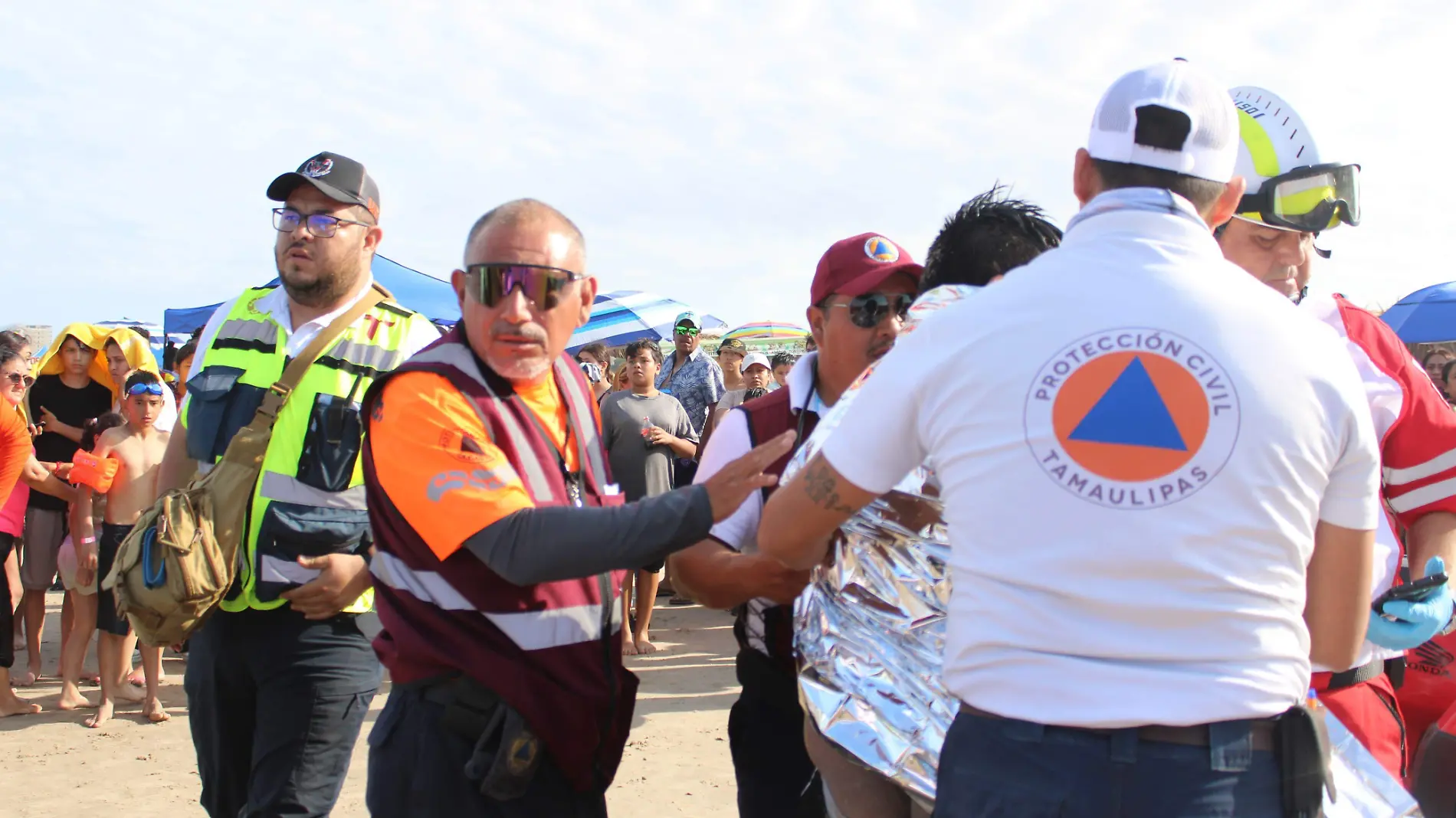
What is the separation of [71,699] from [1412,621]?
7.07m

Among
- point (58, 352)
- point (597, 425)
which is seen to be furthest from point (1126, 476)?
point (58, 352)

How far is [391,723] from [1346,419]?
1.97 metres

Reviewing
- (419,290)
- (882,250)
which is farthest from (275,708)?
(419,290)

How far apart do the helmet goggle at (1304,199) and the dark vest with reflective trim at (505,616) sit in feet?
6.09

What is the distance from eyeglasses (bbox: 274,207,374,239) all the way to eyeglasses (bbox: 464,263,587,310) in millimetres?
1146

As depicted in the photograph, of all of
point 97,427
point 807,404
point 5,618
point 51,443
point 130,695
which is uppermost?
point 807,404

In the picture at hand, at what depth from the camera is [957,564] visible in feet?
5.43

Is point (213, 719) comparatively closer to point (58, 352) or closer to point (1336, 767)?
point (1336, 767)

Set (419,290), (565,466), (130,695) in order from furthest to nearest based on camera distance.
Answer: (419,290) → (130,695) → (565,466)

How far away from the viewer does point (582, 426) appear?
2.59 meters

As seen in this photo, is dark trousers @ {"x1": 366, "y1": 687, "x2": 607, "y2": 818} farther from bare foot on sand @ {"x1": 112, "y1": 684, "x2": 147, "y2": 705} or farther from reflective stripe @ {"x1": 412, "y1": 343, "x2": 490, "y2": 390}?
bare foot on sand @ {"x1": 112, "y1": 684, "x2": 147, "y2": 705}

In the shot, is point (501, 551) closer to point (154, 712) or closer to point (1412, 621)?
point (1412, 621)

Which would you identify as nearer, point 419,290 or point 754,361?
point 754,361

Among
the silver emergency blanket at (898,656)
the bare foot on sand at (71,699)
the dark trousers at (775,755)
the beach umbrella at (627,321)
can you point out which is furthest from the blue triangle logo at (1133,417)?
the beach umbrella at (627,321)
